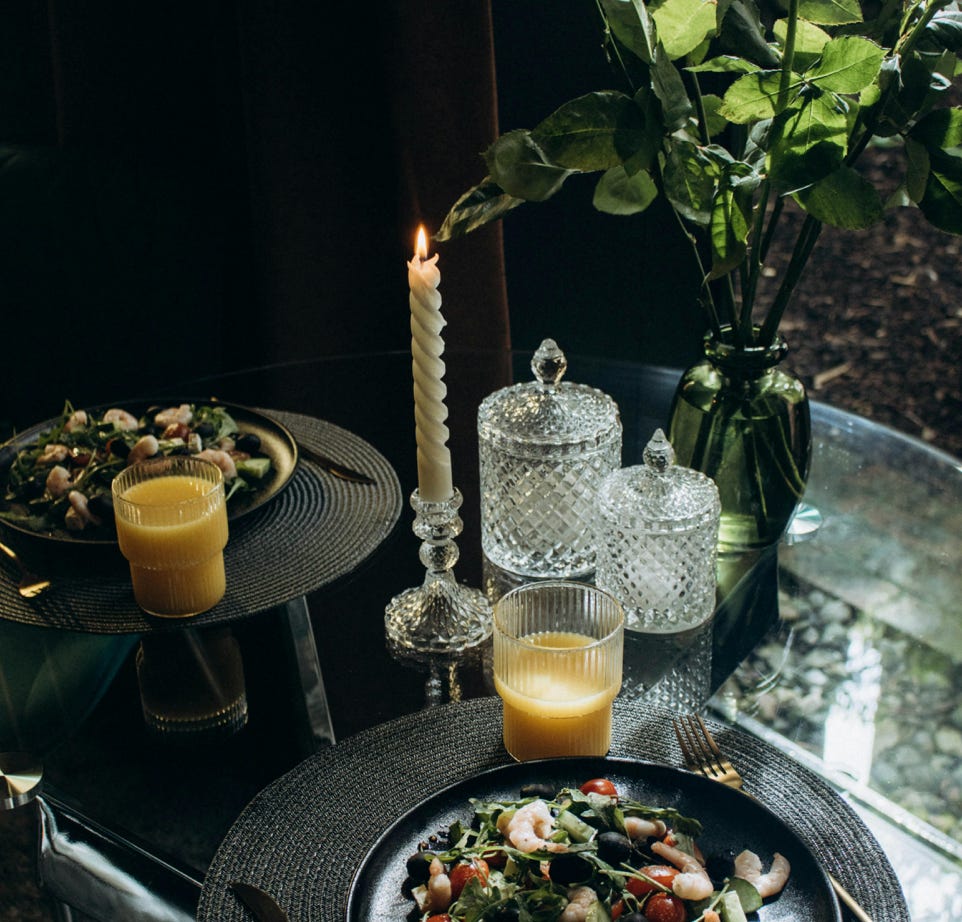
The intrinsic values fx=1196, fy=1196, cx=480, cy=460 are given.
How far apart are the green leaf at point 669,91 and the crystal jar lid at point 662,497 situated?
28 centimetres

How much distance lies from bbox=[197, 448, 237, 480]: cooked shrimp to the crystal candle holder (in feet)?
0.89

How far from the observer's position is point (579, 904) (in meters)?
0.77

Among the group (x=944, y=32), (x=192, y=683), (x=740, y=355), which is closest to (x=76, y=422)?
(x=192, y=683)

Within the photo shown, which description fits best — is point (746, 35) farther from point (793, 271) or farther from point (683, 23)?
point (793, 271)

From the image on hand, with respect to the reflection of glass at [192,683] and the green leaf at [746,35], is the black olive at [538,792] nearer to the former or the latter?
the reflection of glass at [192,683]

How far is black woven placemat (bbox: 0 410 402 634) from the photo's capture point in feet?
3.84

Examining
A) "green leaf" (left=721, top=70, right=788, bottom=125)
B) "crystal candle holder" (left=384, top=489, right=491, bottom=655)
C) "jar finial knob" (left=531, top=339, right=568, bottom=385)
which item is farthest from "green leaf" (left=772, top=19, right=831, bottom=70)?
"crystal candle holder" (left=384, top=489, right=491, bottom=655)

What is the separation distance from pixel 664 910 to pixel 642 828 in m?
0.08

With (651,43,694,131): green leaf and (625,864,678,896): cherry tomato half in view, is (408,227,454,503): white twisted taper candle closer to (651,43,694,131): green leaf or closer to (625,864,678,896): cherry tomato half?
(651,43,694,131): green leaf

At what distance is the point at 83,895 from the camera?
95 cm

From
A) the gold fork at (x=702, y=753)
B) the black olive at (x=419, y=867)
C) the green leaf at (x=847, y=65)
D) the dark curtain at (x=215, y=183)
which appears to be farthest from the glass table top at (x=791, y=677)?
the dark curtain at (x=215, y=183)

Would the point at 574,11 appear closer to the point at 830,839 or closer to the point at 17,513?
the point at 17,513

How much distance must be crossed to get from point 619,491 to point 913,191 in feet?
1.24

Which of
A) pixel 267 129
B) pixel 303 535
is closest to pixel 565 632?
pixel 303 535
